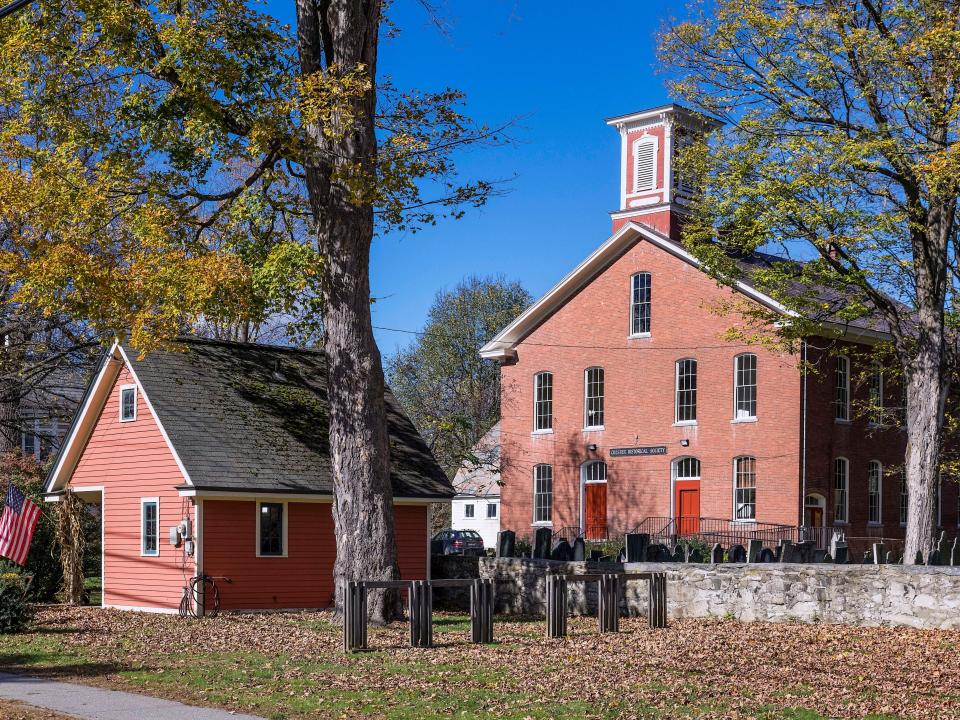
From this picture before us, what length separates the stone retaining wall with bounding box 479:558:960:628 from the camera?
19234mm

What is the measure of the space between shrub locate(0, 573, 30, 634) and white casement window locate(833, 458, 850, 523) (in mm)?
26694

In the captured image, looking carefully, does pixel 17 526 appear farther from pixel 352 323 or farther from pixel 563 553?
pixel 563 553

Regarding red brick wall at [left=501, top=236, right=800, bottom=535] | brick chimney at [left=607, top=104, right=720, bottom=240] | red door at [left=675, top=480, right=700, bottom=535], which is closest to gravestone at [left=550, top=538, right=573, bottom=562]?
red brick wall at [left=501, top=236, right=800, bottom=535]

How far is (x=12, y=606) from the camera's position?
2078cm

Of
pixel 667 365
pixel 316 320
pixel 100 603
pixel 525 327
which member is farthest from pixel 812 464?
pixel 100 603

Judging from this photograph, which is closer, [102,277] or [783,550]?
[102,277]

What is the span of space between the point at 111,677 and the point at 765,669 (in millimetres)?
7997

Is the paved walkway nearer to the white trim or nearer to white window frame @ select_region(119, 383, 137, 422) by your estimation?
white window frame @ select_region(119, 383, 137, 422)

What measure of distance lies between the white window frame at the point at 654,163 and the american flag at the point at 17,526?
88.2 feet

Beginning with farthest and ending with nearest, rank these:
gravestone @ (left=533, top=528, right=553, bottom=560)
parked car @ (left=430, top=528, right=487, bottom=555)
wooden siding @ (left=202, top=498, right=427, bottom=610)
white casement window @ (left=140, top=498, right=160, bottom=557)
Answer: parked car @ (left=430, top=528, right=487, bottom=555) → gravestone @ (left=533, top=528, right=553, bottom=560) → white casement window @ (left=140, top=498, right=160, bottom=557) → wooden siding @ (left=202, top=498, right=427, bottom=610)

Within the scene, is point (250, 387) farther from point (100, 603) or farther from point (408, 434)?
point (100, 603)

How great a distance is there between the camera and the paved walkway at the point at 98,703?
11969 mm

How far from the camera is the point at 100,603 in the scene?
2911 centimetres

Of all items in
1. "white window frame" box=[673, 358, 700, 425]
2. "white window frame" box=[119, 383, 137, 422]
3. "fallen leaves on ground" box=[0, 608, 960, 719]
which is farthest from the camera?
"white window frame" box=[673, 358, 700, 425]
